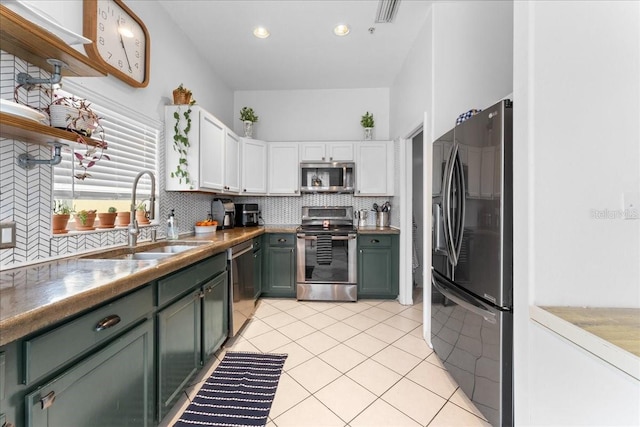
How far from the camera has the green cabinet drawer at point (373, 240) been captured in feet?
11.6

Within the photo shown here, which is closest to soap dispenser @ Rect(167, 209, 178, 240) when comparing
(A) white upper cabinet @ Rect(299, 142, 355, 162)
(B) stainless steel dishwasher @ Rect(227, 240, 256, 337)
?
(B) stainless steel dishwasher @ Rect(227, 240, 256, 337)

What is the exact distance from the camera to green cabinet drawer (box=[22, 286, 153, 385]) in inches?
31.5

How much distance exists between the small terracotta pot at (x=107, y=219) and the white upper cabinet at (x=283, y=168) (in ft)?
7.40

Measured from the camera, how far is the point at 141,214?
7.30 ft

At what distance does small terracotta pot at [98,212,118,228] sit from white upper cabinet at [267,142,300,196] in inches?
88.8

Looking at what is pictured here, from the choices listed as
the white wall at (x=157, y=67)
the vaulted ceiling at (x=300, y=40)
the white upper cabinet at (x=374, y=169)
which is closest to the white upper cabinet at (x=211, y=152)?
the white wall at (x=157, y=67)

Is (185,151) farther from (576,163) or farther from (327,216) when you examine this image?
(576,163)

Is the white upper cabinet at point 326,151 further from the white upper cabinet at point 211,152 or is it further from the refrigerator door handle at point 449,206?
the refrigerator door handle at point 449,206

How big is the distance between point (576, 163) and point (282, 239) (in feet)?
9.77

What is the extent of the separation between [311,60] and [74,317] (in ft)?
11.1

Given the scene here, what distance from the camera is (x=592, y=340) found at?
0.85 metres

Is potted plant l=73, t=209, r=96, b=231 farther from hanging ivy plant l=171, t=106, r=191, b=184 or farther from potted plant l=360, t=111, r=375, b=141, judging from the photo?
potted plant l=360, t=111, r=375, b=141

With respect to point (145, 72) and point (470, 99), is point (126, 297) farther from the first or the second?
point (470, 99)

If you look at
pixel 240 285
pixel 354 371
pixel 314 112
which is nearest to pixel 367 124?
pixel 314 112
